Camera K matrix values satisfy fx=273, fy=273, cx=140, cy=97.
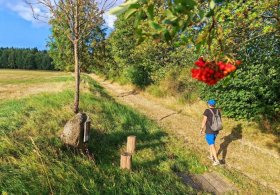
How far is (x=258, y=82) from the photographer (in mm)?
9938

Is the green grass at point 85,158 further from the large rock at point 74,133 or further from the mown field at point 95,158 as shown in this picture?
the large rock at point 74,133

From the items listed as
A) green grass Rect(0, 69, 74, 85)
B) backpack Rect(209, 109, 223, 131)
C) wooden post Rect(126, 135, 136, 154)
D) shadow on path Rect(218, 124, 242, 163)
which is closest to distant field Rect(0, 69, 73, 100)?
green grass Rect(0, 69, 74, 85)

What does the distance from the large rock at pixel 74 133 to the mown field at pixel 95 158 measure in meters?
0.23

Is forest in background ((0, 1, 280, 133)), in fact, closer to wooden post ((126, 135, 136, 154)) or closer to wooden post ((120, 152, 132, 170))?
wooden post ((120, 152, 132, 170))

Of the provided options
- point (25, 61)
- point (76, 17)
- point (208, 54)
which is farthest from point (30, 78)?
point (25, 61)

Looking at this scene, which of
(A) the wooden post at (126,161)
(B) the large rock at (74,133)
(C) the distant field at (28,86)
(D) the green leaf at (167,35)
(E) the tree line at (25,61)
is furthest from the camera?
(E) the tree line at (25,61)

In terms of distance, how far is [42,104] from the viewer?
38.0ft

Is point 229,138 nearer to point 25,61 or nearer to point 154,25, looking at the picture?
point 154,25

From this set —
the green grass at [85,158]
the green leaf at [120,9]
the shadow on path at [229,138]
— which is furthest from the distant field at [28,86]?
the green leaf at [120,9]

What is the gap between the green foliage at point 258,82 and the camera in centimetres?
984

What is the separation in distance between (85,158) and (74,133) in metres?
1.11

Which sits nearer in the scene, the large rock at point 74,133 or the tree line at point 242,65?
the tree line at point 242,65

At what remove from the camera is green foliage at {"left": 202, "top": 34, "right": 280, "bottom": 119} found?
9.84 metres

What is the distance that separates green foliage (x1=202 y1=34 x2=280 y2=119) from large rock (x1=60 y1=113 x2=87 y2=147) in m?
5.67
